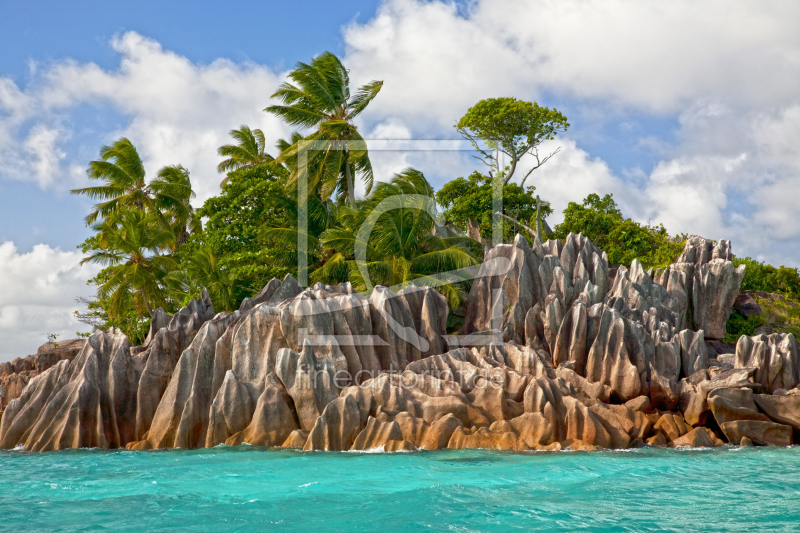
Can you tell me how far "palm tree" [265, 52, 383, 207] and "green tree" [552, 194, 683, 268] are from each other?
964 cm

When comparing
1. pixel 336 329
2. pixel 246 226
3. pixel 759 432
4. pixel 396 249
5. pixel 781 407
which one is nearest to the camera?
pixel 759 432

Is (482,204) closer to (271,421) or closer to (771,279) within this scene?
(771,279)

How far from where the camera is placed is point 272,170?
32.6m

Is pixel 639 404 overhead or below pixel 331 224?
below

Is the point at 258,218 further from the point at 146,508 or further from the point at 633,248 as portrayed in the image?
the point at 146,508

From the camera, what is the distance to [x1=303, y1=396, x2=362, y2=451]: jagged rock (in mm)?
16734

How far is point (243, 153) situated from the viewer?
38312mm

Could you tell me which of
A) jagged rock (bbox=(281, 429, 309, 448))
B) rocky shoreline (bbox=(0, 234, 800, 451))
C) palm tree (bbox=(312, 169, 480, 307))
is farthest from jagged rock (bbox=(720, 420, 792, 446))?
jagged rock (bbox=(281, 429, 309, 448))

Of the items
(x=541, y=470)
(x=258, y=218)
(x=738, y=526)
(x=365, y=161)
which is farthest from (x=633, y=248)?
(x=738, y=526)

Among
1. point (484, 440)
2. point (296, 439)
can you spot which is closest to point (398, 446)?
point (484, 440)

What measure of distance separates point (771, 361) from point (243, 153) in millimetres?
28315

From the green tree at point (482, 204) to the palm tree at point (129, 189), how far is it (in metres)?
14.1

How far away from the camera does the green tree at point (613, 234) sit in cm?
3031

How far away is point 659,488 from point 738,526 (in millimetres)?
2353
